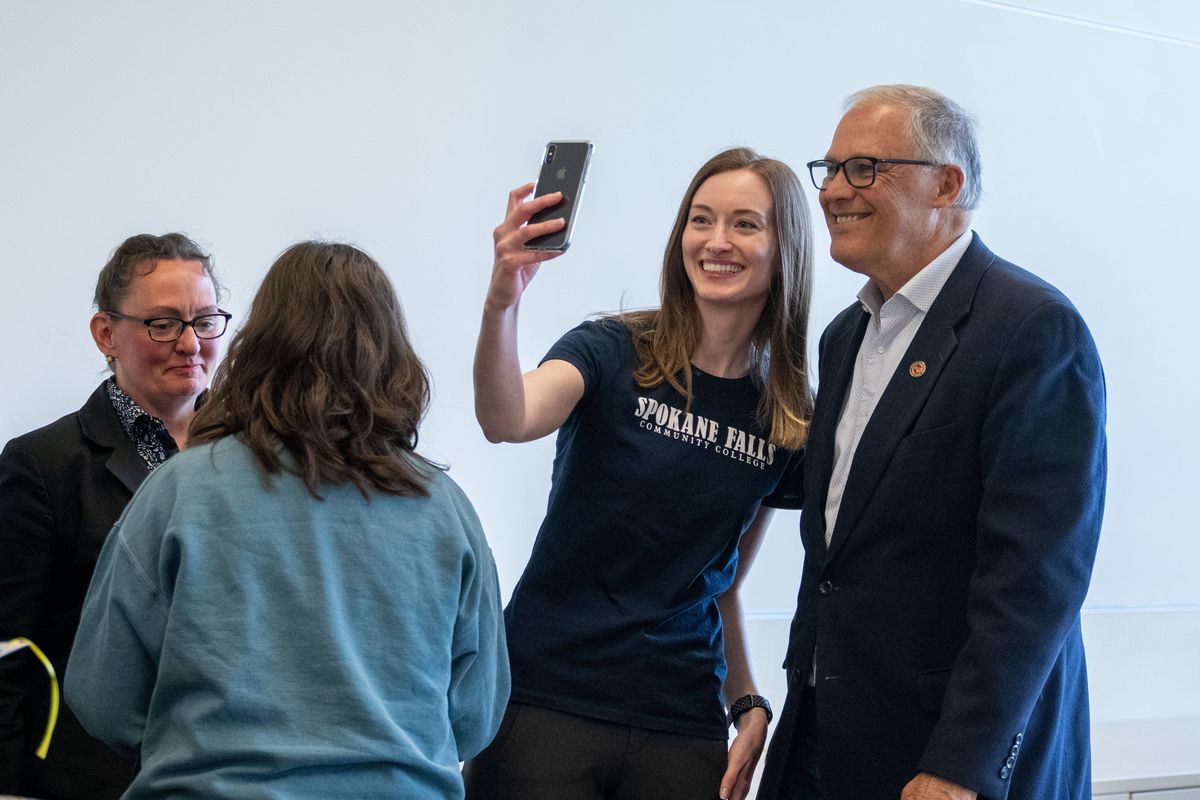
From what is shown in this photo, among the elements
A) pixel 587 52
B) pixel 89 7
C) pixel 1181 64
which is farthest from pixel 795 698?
pixel 1181 64

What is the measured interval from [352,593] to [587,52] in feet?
5.63

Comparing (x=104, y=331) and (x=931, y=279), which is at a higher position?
(x=931, y=279)

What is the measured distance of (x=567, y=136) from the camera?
2691mm

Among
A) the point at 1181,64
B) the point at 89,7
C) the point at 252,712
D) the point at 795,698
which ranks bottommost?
the point at 795,698

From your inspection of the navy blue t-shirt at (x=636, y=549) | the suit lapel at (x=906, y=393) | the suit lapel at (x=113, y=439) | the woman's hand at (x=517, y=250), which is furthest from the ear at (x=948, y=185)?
the suit lapel at (x=113, y=439)

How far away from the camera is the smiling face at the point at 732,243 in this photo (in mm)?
1911

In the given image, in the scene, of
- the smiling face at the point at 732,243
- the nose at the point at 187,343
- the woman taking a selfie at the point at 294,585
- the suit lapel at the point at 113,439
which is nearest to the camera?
the woman taking a selfie at the point at 294,585

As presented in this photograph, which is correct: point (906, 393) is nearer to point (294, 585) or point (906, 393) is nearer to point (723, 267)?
point (723, 267)

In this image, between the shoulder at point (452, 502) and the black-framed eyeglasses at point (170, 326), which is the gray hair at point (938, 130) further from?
the black-framed eyeglasses at point (170, 326)

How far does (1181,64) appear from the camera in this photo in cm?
333

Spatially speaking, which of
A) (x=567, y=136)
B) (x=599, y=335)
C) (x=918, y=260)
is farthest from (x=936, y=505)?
(x=567, y=136)

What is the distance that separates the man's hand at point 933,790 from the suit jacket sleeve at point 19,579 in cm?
116

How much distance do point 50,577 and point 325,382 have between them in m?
0.56

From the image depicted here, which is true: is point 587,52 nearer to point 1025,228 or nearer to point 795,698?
point 1025,228
